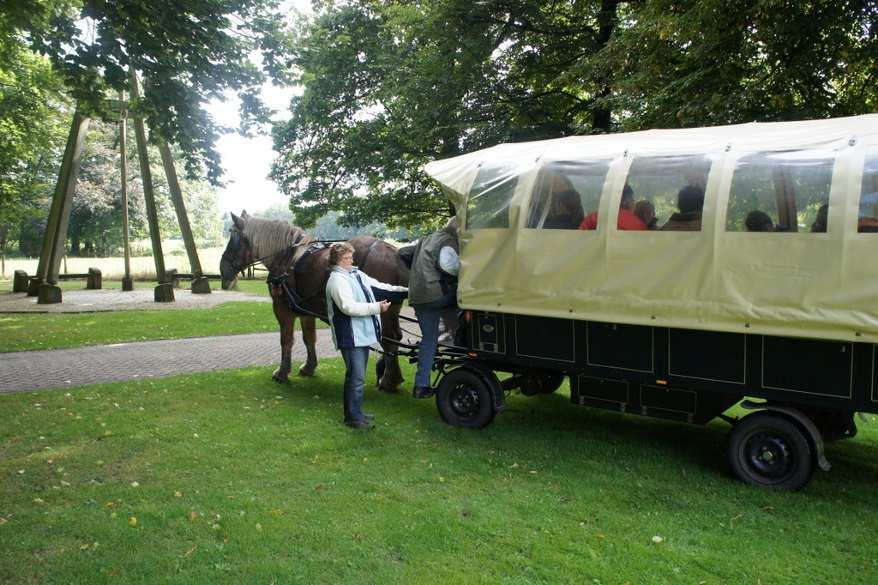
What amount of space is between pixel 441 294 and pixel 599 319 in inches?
75.2

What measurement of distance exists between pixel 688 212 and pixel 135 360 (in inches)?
372

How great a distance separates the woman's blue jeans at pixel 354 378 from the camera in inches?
280

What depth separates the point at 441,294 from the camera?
7078mm

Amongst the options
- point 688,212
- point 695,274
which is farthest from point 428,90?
point 695,274

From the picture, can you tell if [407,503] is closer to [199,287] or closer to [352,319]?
[352,319]

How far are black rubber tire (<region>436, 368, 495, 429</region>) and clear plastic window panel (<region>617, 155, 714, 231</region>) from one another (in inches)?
90.8

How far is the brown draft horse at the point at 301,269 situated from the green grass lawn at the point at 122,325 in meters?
5.04

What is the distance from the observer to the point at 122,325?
49.9 ft

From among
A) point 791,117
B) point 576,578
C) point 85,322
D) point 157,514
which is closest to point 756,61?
point 791,117

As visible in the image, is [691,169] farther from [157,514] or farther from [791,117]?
[791,117]

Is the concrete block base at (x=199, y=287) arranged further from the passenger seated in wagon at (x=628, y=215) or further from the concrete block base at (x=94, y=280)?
the passenger seated in wagon at (x=628, y=215)

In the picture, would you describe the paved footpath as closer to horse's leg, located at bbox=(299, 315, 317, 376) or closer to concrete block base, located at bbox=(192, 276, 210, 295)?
horse's leg, located at bbox=(299, 315, 317, 376)

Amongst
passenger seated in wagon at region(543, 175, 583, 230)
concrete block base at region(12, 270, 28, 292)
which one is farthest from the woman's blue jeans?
concrete block base at region(12, 270, 28, 292)

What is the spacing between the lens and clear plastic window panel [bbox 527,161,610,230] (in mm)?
5934
